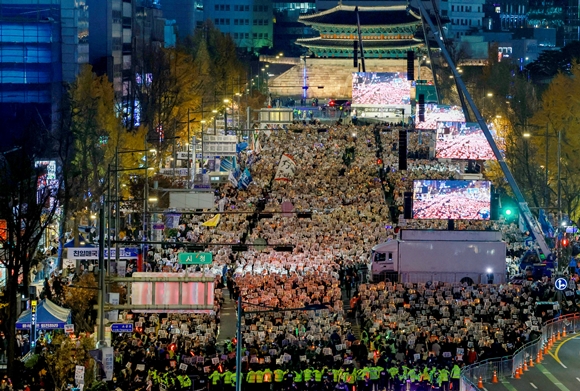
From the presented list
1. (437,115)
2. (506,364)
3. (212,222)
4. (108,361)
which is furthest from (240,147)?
(108,361)

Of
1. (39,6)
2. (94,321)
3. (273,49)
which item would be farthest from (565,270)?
(273,49)

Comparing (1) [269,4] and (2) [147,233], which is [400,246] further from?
(1) [269,4]

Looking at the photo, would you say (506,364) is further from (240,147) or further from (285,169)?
(240,147)

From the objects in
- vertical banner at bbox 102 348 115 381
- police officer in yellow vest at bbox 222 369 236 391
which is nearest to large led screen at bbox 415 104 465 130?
police officer in yellow vest at bbox 222 369 236 391

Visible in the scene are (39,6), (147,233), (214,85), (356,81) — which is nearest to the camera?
(147,233)

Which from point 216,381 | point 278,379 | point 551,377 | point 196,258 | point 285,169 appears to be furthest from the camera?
point 285,169

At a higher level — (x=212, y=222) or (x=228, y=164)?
(x=228, y=164)
